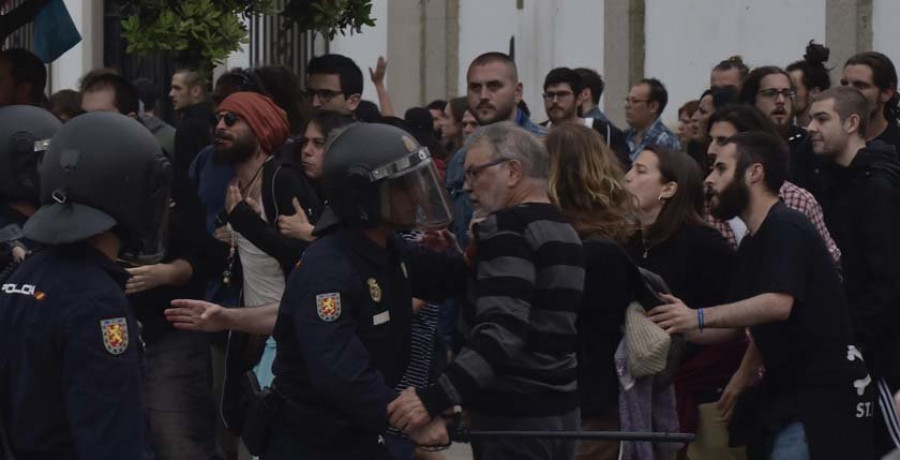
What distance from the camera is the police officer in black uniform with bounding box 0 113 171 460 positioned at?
4.69m

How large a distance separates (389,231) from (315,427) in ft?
2.05

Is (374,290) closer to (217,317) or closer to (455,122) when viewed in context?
(217,317)

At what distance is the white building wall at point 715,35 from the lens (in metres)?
16.1

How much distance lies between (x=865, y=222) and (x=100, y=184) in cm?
427

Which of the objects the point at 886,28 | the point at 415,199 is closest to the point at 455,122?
the point at 886,28

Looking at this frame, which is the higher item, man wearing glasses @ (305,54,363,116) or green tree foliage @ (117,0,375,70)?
green tree foliage @ (117,0,375,70)

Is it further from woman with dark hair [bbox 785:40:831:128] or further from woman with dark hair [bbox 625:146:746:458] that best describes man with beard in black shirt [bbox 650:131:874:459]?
woman with dark hair [bbox 785:40:831:128]

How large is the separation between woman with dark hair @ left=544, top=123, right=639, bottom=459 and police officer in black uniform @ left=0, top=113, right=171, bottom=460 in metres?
2.52

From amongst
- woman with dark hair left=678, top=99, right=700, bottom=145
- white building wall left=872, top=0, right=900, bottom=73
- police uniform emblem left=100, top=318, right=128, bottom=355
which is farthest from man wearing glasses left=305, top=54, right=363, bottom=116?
white building wall left=872, top=0, right=900, bottom=73

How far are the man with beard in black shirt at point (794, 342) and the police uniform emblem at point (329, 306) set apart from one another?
1.76 meters

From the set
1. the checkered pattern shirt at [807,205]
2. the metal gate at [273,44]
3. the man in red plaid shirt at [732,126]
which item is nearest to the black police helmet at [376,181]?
the checkered pattern shirt at [807,205]

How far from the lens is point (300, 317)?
584cm

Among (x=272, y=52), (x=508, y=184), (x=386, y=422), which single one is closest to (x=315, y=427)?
(x=386, y=422)

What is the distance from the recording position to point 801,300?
721 cm
